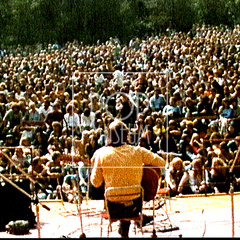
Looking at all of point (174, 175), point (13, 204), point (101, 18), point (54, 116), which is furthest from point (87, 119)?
point (13, 204)

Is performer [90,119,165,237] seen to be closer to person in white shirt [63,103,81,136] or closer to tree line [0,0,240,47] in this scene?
person in white shirt [63,103,81,136]

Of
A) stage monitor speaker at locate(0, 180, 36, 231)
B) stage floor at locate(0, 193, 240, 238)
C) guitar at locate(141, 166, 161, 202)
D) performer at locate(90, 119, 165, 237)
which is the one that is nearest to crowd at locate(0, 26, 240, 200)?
stage floor at locate(0, 193, 240, 238)

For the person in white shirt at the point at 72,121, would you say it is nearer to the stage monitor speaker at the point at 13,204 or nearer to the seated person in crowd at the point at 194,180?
the seated person in crowd at the point at 194,180

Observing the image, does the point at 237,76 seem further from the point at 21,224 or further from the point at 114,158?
the point at 114,158

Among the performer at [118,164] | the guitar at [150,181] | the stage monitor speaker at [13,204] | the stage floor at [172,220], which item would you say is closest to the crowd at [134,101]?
the stage floor at [172,220]

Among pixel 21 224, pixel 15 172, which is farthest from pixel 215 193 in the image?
pixel 21 224

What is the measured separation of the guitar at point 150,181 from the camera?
771cm

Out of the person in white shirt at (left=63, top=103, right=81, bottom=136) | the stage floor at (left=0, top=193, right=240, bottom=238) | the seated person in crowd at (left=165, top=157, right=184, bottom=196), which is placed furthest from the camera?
the person in white shirt at (left=63, top=103, right=81, bottom=136)

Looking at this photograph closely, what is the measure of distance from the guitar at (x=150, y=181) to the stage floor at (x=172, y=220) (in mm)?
887

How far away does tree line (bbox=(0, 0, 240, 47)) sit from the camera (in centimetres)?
1435

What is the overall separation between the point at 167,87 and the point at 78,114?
5.66ft

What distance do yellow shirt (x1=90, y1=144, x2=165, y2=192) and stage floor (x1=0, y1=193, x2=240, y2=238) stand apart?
1.01m

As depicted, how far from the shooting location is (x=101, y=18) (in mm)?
14586

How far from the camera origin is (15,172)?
12.3 meters
